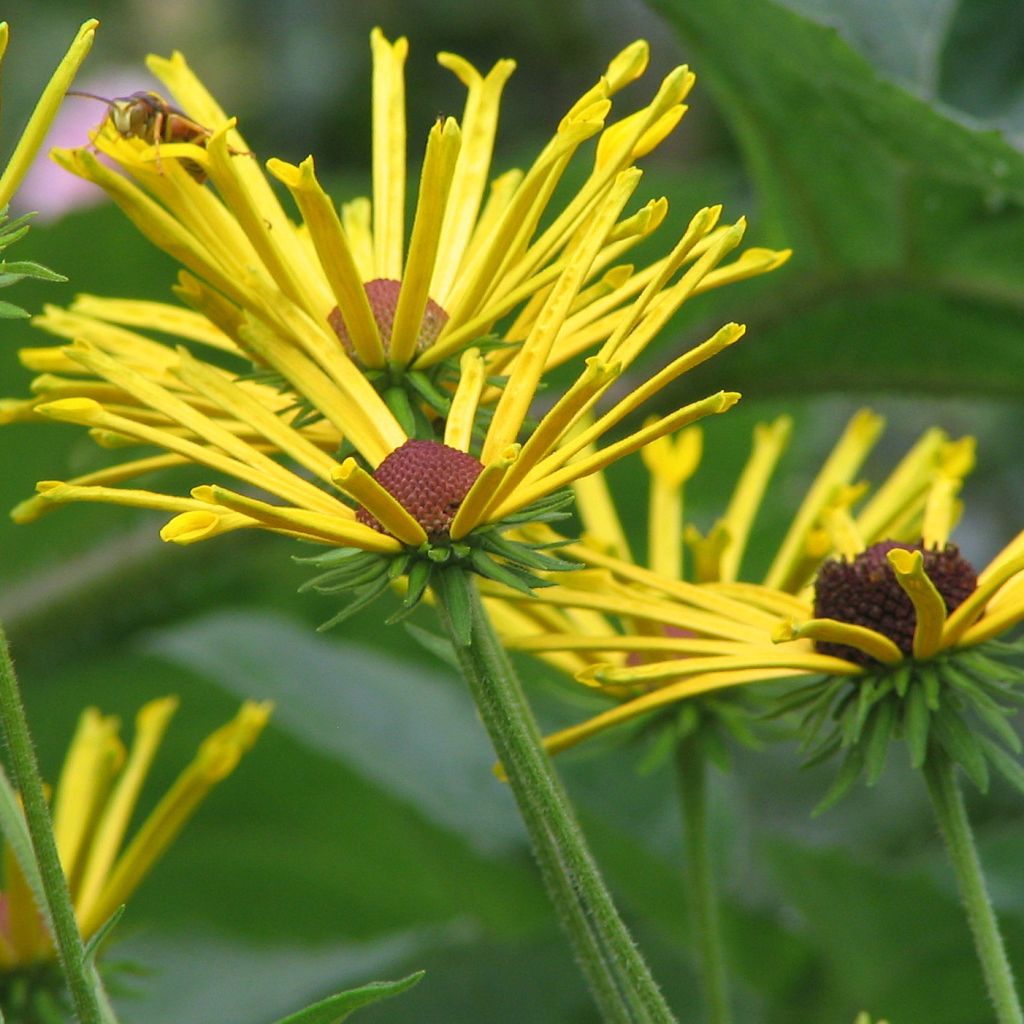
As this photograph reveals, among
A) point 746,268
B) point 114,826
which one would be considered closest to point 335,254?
point 746,268

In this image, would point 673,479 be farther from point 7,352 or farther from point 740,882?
point 7,352

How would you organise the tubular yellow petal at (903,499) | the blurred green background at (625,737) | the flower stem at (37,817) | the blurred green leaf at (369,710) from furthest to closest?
the blurred green leaf at (369,710) < the blurred green background at (625,737) < the tubular yellow petal at (903,499) < the flower stem at (37,817)

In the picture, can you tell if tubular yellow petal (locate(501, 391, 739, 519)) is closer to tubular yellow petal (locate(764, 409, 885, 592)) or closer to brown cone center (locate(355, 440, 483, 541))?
brown cone center (locate(355, 440, 483, 541))

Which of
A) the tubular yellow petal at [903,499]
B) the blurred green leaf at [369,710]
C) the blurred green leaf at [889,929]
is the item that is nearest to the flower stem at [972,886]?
the tubular yellow petal at [903,499]

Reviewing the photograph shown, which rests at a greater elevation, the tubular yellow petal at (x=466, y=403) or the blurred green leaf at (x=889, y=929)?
the tubular yellow petal at (x=466, y=403)

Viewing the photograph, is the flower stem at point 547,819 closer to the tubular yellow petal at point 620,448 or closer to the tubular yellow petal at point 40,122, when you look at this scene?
the tubular yellow petal at point 620,448

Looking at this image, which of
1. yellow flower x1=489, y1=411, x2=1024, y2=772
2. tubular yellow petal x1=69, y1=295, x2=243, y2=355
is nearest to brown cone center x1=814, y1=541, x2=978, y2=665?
yellow flower x1=489, y1=411, x2=1024, y2=772

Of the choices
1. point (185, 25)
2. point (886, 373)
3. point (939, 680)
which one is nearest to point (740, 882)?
point (886, 373)
